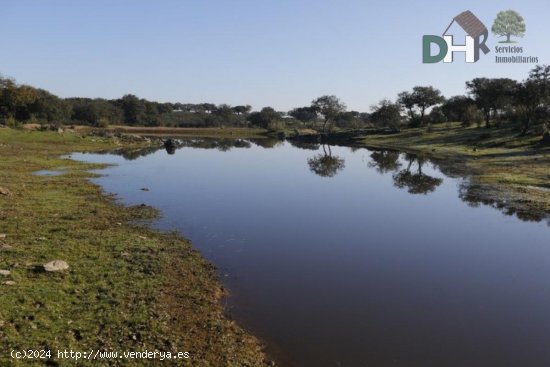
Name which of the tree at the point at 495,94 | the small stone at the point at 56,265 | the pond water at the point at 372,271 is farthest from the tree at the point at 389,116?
the small stone at the point at 56,265

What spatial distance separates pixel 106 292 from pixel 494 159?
60.5 meters

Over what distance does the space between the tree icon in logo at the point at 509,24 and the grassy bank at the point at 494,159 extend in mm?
17433

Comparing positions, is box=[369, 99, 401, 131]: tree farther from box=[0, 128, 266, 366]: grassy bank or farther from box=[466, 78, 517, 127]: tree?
box=[0, 128, 266, 366]: grassy bank

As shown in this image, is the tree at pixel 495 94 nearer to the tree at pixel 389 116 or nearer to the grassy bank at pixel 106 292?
the tree at pixel 389 116

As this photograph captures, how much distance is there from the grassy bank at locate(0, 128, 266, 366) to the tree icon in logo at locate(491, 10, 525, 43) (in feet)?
220

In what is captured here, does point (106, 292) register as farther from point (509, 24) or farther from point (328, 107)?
point (328, 107)

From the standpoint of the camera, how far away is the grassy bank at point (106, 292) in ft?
35.6

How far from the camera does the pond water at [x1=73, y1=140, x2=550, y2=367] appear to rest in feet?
40.4

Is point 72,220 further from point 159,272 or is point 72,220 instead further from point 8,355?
point 8,355

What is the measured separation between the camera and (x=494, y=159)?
202 ft

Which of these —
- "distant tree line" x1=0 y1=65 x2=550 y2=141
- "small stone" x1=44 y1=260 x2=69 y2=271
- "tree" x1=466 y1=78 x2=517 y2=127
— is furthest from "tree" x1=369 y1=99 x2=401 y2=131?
"small stone" x1=44 y1=260 x2=69 y2=271

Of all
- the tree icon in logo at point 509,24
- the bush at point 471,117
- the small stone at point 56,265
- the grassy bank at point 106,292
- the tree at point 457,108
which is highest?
the tree icon in logo at point 509,24

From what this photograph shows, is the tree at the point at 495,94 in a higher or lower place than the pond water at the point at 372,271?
higher

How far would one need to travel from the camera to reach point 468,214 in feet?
100
